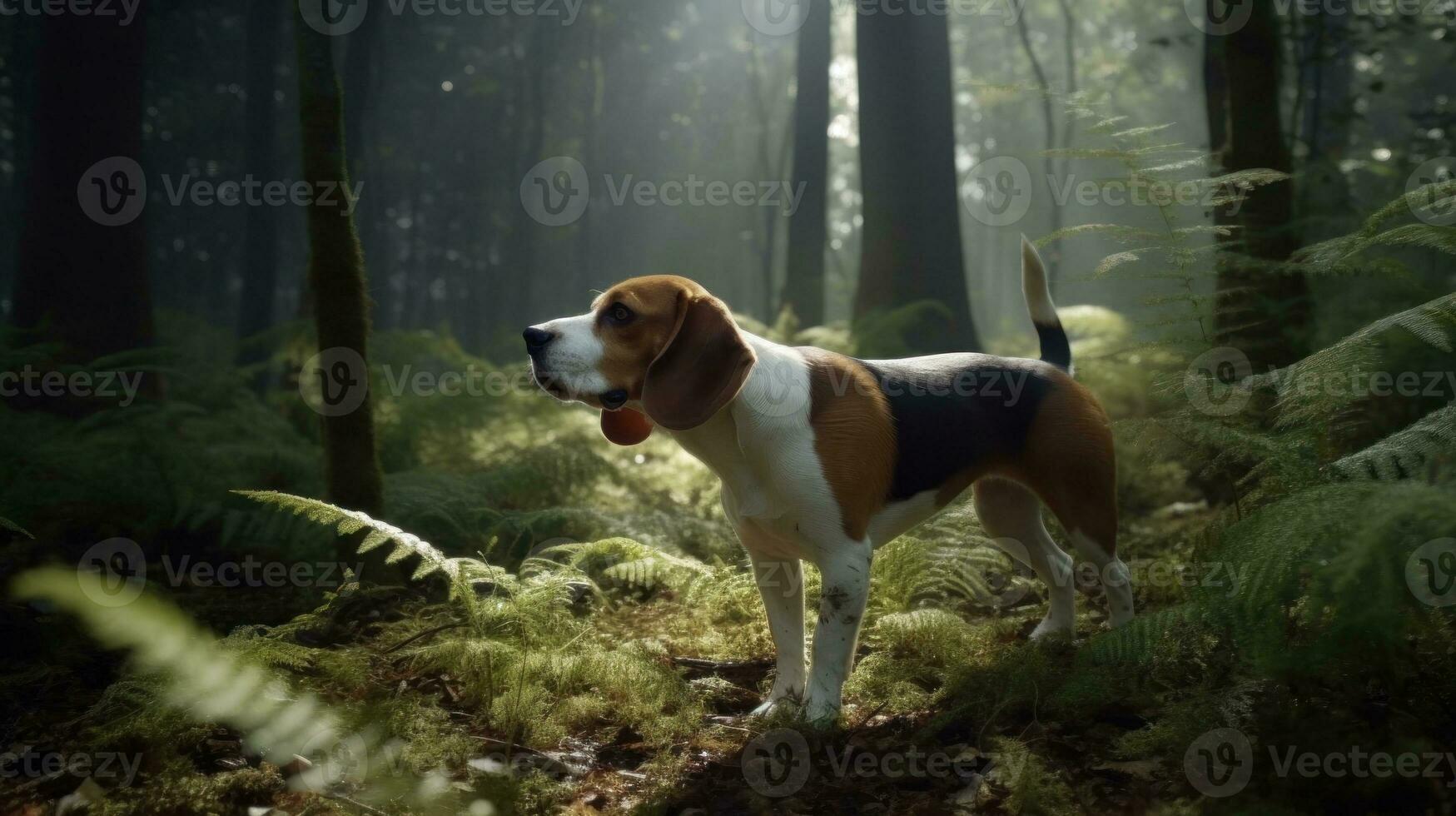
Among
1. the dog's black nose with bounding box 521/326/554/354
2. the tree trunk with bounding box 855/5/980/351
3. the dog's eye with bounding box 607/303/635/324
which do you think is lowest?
the dog's black nose with bounding box 521/326/554/354

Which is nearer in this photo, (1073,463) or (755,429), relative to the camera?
(755,429)

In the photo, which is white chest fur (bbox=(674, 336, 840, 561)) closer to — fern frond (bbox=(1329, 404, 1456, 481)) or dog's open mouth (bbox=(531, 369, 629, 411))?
dog's open mouth (bbox=(531, 369, 629, 411))

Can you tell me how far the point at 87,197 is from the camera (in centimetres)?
1063

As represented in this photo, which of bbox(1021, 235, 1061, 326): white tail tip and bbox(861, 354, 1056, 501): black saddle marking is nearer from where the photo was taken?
bbox(861, 354, 1056, 501): black saddle marking

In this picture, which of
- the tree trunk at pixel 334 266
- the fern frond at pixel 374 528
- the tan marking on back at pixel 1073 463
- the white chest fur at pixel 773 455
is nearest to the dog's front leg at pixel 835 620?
the white chest fur at pixel 773 455

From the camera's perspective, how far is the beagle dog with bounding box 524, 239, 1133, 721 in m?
3.81

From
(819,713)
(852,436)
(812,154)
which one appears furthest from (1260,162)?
(812,154)

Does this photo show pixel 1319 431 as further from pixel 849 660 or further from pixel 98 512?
pixel 98 512

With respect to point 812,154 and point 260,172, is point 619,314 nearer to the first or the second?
point 812,154

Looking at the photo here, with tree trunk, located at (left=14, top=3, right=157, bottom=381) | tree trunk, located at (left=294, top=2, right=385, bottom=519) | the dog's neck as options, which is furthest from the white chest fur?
tree trunk, located at (left=14, top=3, right=157, bottom=381)

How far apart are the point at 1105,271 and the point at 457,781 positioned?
159 inches

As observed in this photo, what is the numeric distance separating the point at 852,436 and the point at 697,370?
757mm

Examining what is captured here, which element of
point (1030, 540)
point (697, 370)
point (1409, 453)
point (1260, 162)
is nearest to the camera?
point (1409, 453)

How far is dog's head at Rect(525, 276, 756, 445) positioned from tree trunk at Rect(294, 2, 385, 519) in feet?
6.61
